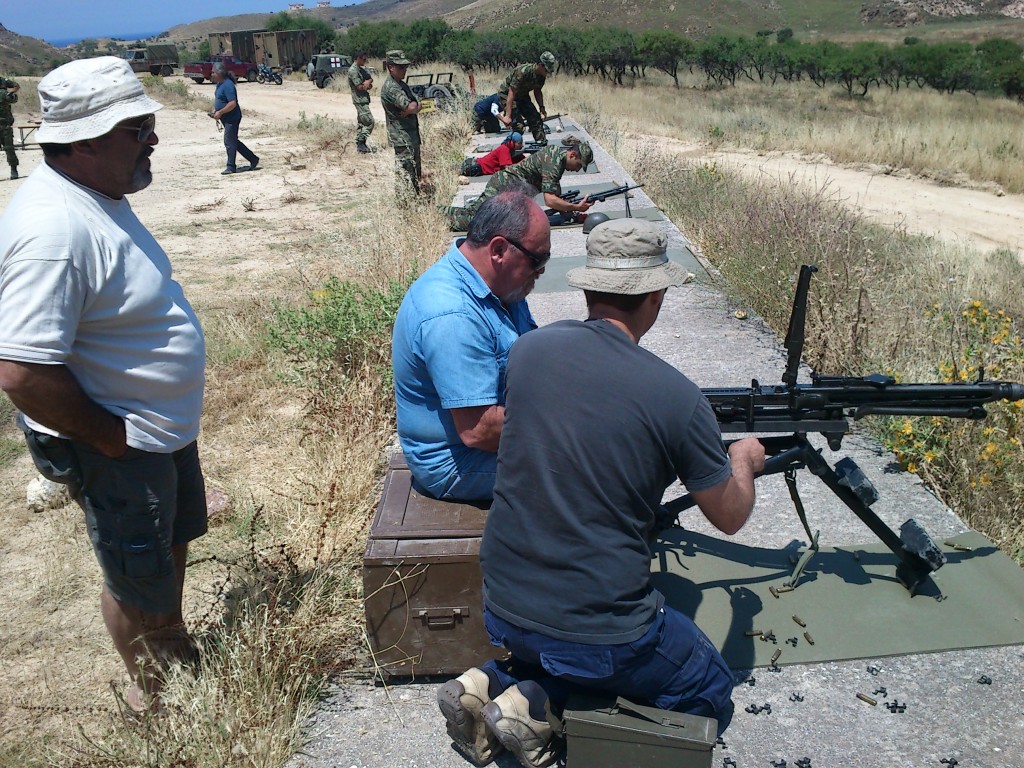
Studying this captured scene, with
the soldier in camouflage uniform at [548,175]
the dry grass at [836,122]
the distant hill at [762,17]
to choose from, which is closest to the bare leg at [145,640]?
the soldier in camouflage uniform at [548,175]

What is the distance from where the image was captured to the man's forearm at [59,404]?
2.13 m

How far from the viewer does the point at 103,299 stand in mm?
2248

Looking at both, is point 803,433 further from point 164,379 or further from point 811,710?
point 164,379

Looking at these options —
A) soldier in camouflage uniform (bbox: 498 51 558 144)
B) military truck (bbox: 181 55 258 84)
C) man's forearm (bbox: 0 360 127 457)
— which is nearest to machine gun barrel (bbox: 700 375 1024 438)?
man's forearm (bbox: 0 360 127 457)

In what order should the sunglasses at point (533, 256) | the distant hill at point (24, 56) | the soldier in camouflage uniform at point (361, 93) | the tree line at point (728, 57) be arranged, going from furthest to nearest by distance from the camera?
the distant hill at point (24, 56) → the tree line at point (728, 57) → the soldier in camouflage uniform at point (361, 93) → the sunglasses at point (533, 256)

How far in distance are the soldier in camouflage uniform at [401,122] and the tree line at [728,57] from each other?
27628 mm

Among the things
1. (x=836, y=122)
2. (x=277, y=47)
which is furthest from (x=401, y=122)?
(x=277, y=47)

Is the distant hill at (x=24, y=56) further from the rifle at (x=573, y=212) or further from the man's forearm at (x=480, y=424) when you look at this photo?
the man's forearm at (x=480, y=424)

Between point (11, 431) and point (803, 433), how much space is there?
5034 millimetres

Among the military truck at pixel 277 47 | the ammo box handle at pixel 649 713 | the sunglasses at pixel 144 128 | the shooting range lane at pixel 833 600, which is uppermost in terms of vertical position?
the military truck at pixel 277 47

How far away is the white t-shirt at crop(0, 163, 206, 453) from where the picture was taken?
2105mm

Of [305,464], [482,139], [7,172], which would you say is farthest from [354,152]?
[305,464]

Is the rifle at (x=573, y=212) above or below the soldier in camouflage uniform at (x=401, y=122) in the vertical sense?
below

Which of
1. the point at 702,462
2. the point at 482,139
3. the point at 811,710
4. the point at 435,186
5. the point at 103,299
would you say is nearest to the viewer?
the point at 702,462
